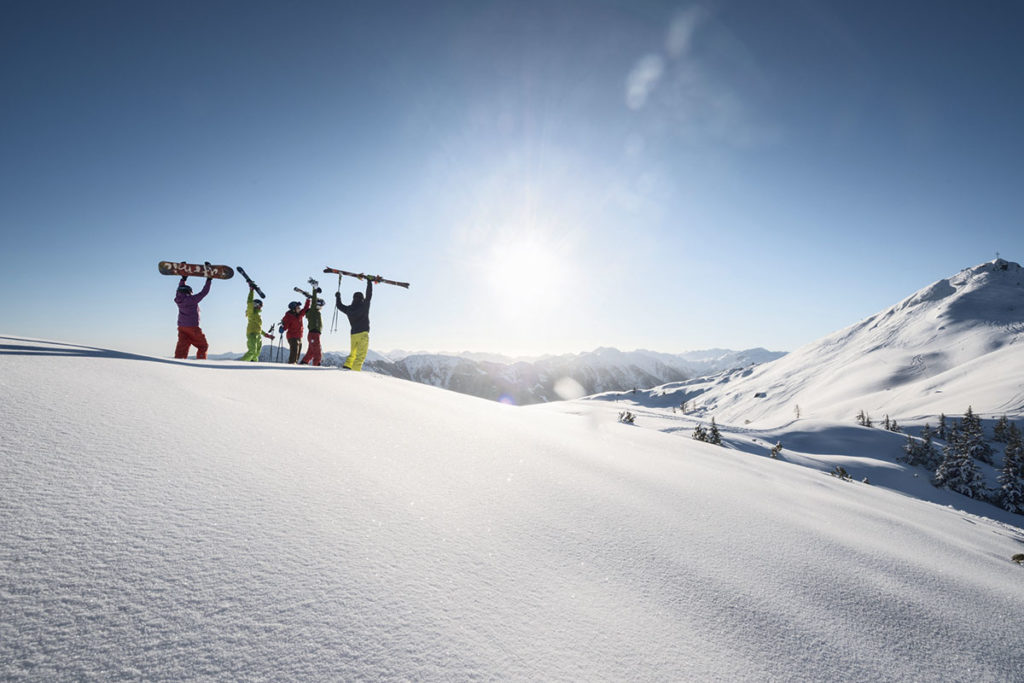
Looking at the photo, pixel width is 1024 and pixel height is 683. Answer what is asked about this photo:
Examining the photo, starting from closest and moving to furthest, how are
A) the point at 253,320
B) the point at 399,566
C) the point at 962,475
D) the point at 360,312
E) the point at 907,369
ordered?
the point at 399,566, the point at 360,312, the point at 253,320, the point at 962,475, the point at 907,369

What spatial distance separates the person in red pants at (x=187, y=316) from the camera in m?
8.76

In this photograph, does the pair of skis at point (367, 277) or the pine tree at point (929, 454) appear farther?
the pine tree at point (929, 454)

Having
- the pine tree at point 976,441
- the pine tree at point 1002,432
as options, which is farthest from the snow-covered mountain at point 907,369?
the pine tree at point 976,441

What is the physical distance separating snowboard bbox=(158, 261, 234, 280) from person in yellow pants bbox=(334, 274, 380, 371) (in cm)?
248

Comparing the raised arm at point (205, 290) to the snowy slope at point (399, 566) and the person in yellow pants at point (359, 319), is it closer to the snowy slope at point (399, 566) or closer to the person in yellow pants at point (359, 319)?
the person in yellow pants at point (359, 319)

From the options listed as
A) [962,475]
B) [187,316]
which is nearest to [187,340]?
[187,316]

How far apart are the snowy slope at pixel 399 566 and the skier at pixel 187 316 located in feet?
21.9

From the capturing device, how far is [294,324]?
41.0ft

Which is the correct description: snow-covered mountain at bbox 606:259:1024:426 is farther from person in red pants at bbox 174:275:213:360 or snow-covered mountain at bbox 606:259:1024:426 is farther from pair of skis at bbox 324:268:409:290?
person in red pants at bbox 174:275:213:360

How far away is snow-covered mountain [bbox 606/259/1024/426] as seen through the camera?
3669 cm

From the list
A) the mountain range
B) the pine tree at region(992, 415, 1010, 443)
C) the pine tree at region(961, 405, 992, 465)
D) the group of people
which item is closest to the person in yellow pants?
the group of people

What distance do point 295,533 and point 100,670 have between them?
663 mm

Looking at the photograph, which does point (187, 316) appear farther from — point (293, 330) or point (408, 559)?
point (408, 559)

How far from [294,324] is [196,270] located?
13.0 ft
